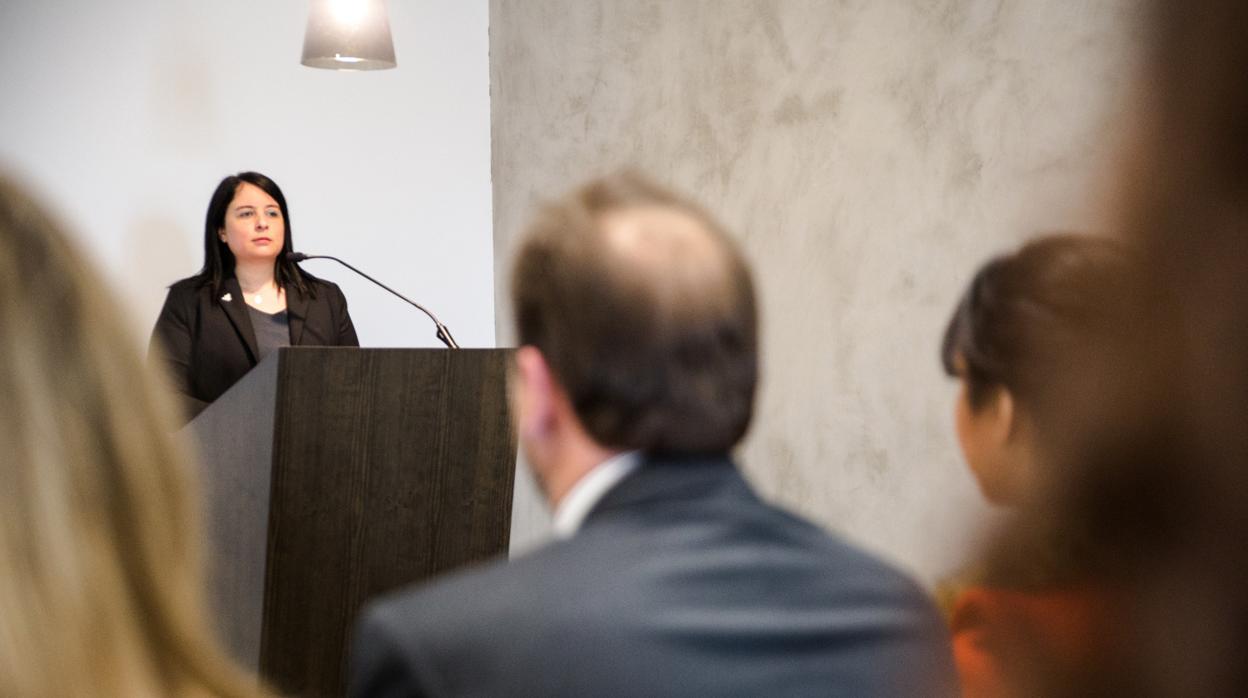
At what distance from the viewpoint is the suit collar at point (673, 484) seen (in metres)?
0.84

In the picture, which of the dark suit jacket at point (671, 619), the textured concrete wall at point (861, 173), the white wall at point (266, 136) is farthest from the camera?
the white wall at point (266, 136)

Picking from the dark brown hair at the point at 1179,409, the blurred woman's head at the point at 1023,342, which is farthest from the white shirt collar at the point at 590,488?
the dark brown hair at the point at 1179,409

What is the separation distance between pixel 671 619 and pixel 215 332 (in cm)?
327

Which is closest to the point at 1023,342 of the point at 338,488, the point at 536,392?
the point at 536,392

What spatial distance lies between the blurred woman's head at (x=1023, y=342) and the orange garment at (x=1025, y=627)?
3 cm

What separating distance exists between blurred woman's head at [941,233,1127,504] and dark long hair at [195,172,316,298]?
3234 mm

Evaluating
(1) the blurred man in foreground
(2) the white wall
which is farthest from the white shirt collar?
(2) the white wall

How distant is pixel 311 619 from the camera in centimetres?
226

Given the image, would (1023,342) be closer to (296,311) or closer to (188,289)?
(296,311)

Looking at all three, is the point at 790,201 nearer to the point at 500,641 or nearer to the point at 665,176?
the point at 665,176

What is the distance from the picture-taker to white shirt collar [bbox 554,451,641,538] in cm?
88

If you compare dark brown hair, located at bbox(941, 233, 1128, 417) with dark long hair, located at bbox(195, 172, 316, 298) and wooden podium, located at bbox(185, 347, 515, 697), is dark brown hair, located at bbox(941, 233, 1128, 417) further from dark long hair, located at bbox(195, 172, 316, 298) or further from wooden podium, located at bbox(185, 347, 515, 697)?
dark long hair, located at bbox(195, 172, 316, 298)

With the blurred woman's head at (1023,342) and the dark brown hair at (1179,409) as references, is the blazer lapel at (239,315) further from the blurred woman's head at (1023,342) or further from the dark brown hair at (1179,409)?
the dark brown hair at (1179,409)

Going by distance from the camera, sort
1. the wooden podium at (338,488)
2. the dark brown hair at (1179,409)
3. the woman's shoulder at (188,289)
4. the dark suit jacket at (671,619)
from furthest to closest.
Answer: the woman's shoulder at (188,289), the wooden podium at (338,488), the dark suit jacket at (671,619), the dark brown hair at (1179,409)
